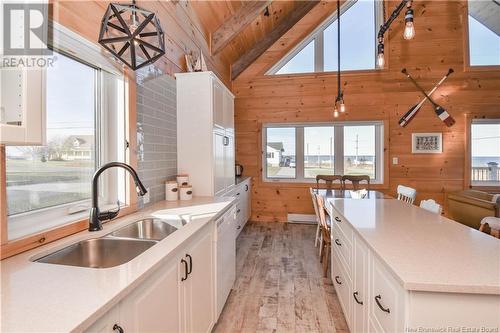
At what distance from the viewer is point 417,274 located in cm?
93

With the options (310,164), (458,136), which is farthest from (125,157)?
(458,136)

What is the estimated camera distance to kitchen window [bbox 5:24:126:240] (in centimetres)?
125

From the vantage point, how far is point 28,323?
64 centimetres

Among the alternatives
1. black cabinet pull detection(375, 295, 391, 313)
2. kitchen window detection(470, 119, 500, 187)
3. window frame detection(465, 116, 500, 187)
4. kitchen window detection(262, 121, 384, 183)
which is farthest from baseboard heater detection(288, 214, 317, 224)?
black cabinet pull detection(375, 295, 391, 313)

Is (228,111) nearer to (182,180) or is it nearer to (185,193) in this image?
(182,180)

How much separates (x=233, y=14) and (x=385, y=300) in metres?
3.93

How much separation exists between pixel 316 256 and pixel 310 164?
2061 millimetres

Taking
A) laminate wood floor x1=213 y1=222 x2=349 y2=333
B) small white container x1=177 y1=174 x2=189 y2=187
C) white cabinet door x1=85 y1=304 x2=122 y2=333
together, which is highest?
small white container x1=177 y1=174 x2=189 y2=187

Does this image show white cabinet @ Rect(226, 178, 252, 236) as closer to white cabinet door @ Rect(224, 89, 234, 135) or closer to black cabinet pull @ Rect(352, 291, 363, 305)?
white cabinet door @ Rect(224, 89, 234, 135)

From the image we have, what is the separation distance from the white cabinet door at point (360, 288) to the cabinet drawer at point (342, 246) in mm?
134

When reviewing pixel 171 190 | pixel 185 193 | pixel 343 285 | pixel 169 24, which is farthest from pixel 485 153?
pixel 169 24

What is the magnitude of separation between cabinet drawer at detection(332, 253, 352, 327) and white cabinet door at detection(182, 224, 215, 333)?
940 mm

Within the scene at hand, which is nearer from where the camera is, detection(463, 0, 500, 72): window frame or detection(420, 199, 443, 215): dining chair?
detection(420, 199, 443, 215): dining chair

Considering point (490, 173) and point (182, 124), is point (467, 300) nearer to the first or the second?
point (182, 124)
